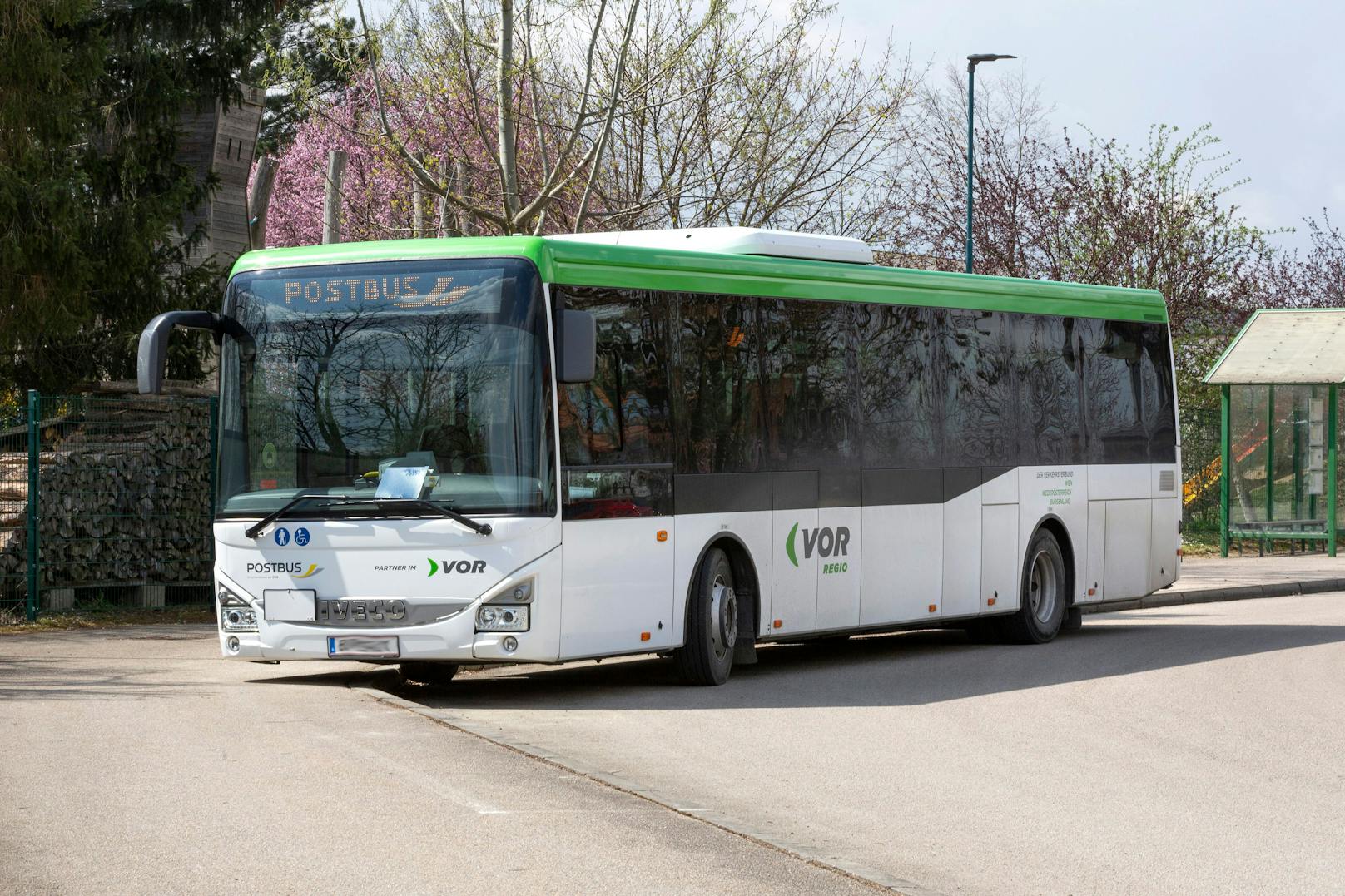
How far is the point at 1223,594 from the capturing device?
81.9ft

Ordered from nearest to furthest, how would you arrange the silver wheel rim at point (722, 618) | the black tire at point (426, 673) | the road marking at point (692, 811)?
the road marking at point (692, 811) → the silver wheel rim at point (722, 618) → the black tire at point (426, 673)

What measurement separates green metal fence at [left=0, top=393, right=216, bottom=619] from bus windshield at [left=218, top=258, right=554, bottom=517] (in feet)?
20.5

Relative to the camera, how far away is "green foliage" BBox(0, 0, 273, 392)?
64.4 ft

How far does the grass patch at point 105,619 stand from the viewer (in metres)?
18.6

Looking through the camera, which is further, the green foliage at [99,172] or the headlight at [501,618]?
the green foliage at [99,172]

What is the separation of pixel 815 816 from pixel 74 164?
46.9 ft

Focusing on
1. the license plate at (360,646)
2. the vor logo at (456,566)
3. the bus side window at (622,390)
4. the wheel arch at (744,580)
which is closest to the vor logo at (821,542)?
the wheel arch at (744,580)

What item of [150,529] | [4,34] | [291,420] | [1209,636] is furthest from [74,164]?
[1209,636]

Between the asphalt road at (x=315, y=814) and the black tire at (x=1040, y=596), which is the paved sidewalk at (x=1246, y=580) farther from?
the asphalt road at (x=315, y=814)

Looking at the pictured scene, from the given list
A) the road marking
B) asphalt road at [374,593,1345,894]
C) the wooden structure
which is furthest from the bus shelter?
the road marking

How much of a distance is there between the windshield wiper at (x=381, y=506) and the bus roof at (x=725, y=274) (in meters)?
1.53

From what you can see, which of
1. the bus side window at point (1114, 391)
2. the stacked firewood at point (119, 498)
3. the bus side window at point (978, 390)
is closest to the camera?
the bus side window at point (978, 390)

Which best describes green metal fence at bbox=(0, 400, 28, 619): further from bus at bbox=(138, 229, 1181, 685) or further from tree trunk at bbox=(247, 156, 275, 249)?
tree trunk at bbox=(247, 156, 275, 249)

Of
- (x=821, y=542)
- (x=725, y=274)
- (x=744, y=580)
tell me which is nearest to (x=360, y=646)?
(x=744, y=580)
